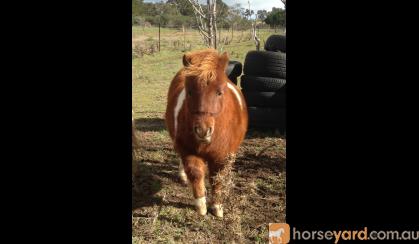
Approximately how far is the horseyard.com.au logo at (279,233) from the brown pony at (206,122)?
0.58 m

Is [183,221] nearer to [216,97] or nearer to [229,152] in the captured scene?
[229,152]

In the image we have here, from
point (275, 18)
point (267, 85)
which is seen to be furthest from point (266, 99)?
point (275, 18)

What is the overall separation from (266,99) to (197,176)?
9.88 ft

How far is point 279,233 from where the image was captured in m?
2.82

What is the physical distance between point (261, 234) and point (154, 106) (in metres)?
5.88

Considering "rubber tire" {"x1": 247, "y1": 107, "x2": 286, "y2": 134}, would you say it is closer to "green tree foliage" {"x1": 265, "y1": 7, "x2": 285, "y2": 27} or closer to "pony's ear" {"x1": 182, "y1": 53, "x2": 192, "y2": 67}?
"pony's ear" {"x1": 182, "y1": 53, "x2": 192, "y2": 67}

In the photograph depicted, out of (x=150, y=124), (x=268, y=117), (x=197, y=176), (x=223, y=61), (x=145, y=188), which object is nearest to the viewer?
(x=223, y=61)

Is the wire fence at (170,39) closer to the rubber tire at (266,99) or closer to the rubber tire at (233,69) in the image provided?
the rubber tire at (233,69)

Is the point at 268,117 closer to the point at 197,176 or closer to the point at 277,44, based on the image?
the point at 277,44

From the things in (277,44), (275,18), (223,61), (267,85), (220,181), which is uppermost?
(275,18)
